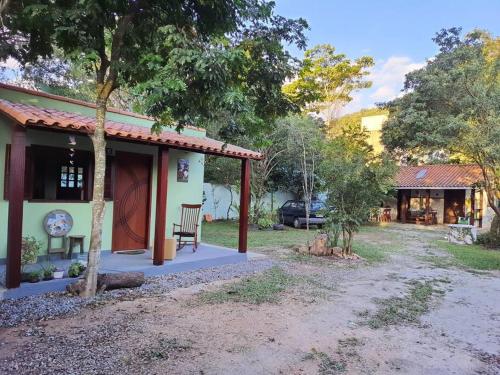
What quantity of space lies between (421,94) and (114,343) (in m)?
22.5

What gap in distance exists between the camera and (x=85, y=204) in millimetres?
7578

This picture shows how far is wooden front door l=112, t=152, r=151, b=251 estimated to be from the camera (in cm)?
822

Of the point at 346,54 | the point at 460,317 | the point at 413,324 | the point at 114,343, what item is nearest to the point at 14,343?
the point at 114,343

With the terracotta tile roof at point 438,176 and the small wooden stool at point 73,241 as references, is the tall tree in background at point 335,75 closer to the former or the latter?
the terracotta tile roof at point 438,176

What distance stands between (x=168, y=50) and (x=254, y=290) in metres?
3.85

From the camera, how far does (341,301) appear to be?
5934 mm

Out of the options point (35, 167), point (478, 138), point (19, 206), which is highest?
point (478, 138)

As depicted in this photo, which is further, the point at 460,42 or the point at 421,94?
the point at 460,42

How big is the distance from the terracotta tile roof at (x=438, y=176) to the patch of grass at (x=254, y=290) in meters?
16.3

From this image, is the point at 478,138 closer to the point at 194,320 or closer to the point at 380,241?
the point at 380,241

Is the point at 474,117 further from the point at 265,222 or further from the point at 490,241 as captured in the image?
the point at 265,222

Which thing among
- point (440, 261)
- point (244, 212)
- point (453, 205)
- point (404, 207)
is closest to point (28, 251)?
point (244, 212)

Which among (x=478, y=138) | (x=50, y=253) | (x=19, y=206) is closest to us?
(x=19, y=206)

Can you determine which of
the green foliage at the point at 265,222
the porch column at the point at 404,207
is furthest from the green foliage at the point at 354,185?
the porch column at the point at 404,207
